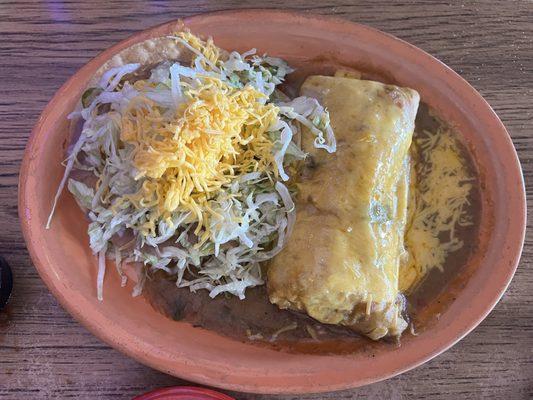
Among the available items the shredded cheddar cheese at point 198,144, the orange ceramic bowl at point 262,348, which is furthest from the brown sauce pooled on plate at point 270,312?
the shredded cheddar cheese at point 198,144

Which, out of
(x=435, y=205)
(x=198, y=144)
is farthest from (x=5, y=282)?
(x=435, y=205)

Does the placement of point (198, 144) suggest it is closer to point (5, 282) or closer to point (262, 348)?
point (262, 348)

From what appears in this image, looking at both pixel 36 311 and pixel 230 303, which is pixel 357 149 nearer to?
pixel 230 303

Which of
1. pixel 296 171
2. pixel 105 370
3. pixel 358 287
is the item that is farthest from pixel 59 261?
pixel 358 287

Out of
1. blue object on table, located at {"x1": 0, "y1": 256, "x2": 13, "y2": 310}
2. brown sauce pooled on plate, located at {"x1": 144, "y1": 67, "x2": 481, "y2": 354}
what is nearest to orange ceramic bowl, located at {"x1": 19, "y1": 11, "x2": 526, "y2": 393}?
brown sauce pooled on plate, located at {"x1": 144, "y1": 67, "x2": 481, "y2": 354}

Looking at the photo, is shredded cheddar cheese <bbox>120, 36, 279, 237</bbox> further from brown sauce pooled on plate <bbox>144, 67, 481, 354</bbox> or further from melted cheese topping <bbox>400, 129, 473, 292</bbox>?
melted cheese topping <bbox>400, 129, 473, 292</bbox>

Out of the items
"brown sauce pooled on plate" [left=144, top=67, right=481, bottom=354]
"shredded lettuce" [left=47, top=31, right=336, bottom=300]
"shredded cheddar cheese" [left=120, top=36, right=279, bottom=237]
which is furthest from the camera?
"brown sauce pooled on plate" [left=144, top=67, right=481, bottom=354]
